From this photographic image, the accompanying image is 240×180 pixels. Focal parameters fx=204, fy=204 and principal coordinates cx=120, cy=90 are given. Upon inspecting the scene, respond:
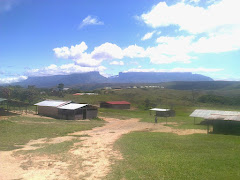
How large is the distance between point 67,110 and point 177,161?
33.4 m

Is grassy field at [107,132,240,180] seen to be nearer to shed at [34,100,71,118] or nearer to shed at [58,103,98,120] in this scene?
shed at [58,103,98,120]

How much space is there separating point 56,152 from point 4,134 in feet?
35.9

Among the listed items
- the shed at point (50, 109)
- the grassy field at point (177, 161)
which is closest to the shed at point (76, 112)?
the shed at point (50, 109)

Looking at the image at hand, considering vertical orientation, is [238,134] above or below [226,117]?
below

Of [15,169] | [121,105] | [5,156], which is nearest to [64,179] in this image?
[15,169]

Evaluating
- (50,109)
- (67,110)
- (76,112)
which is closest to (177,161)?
(76,112)

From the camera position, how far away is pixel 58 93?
109 metres

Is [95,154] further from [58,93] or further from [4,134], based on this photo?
[58,93]

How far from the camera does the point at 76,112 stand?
146 feet

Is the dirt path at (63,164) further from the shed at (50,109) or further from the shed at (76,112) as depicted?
the shed at (50,109)

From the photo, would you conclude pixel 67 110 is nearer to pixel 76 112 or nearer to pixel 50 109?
pixel 76 112

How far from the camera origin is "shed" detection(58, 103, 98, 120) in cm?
4441

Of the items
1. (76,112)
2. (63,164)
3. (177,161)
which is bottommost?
(76,112)

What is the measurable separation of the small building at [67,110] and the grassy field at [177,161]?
81.3ft
